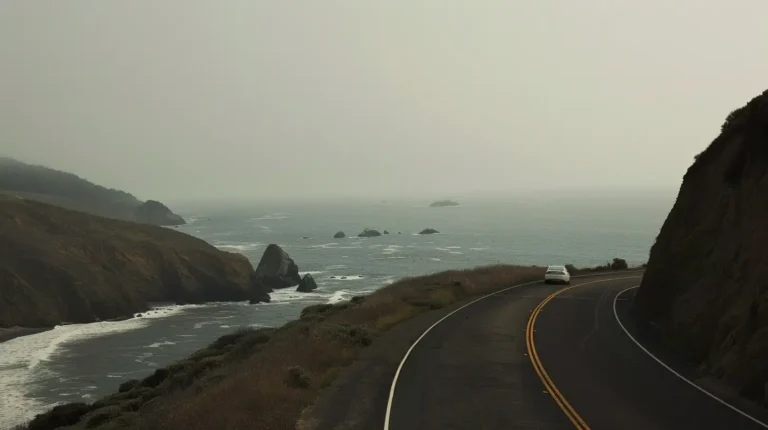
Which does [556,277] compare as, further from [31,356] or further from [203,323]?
[31,356]

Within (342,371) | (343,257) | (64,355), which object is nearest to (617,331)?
(342,371)

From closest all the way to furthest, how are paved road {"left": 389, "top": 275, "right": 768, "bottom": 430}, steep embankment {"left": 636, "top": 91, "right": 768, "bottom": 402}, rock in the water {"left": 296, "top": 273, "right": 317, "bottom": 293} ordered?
1. paved road {"left": 389, "top": 275, "right": 768, "bottom": 430}
2. steep embankment {"left": 636, "top": 91, "right": 768, "bottom": 402}
3. rock in the water {"left": 296, "top": 273, "right": 317, "bottom": 293}

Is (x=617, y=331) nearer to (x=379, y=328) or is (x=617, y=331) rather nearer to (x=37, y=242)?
(x=379, y=328)

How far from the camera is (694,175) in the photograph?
3031 centimetres

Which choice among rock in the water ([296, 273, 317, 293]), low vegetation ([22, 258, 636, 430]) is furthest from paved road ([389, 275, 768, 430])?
rock in the water ([296, 273, 317, 293])

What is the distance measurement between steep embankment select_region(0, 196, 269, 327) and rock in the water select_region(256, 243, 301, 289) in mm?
5336

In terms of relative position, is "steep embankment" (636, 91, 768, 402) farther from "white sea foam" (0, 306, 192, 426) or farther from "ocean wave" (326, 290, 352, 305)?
"ocean wave" (326, 290, 352, 305)

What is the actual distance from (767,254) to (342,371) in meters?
15.7

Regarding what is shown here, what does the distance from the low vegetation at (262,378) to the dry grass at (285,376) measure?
0.02 m

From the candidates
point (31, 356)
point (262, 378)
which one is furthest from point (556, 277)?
point (31, 356)

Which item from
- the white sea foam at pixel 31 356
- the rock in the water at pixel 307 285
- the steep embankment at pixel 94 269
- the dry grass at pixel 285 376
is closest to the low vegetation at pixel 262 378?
Result: the dry grass at pixel 285 376

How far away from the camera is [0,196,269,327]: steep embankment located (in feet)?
224

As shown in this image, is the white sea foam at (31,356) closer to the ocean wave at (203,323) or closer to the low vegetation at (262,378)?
the ocean wave at (203,323)

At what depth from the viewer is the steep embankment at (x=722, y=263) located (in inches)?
677
